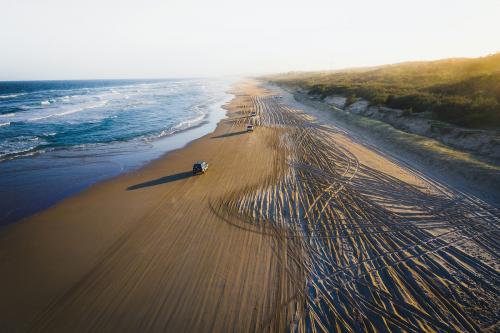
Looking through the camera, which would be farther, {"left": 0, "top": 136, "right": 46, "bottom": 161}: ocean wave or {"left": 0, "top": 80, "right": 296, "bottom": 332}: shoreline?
{"left": 0, "top": 136, "right": 46, "bottom": 161}: ocean wave

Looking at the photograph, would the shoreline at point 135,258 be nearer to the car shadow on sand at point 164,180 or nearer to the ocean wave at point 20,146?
the car shadow on sand at point 164,180

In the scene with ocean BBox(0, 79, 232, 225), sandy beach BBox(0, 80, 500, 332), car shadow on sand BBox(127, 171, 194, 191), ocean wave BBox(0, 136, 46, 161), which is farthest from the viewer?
ocean wave BBox(0, 136, 46, 161)

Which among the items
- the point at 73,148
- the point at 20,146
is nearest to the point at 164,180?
the point at 73,148

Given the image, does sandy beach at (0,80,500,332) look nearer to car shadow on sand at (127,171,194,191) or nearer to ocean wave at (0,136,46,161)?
car shadow on sand at (127,171,194,191)

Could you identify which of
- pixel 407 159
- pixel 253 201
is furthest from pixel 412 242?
pixel 407 159

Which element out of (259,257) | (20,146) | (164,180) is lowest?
(259,257)

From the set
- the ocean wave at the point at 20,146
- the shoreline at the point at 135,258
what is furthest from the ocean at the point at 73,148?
the shoreline at the point at 135,258

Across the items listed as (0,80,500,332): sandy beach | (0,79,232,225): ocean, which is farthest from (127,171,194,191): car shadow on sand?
(0,79,232,225): ocean

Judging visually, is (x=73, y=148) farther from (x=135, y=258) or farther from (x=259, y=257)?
(x=259, y=257)

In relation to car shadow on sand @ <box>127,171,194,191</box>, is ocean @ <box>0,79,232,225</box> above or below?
above
